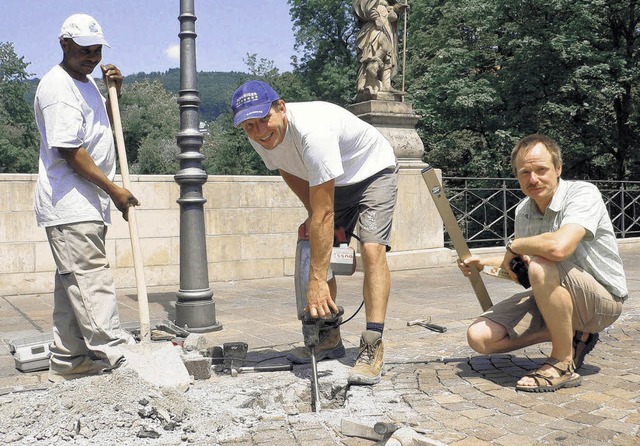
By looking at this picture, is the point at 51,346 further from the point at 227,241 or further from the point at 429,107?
the point at 429,107

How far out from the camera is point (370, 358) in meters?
3.89

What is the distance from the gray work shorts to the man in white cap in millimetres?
1231

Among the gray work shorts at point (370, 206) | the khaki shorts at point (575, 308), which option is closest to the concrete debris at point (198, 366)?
the gray work shorts at point (370, 206)

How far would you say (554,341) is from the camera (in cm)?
372

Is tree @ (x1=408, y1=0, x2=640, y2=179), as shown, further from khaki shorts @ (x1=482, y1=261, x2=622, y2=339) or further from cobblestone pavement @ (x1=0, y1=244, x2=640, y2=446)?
khaki shorts @ (x1=482, y1=261, x2=622, y2=339)

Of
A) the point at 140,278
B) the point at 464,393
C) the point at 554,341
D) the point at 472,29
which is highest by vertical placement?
the point at 472,29

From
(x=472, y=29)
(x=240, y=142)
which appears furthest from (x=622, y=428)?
(x=240, y=142)

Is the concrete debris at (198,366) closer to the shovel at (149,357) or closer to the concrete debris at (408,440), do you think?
the shovel at (149,357)

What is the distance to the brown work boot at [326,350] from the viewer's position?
4352mm

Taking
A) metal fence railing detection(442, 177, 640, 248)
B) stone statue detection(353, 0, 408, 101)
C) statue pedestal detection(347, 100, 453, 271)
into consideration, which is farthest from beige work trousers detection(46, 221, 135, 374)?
metal fence railing detection(442, 177, 640, 248)

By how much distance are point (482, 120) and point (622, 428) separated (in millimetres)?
22232

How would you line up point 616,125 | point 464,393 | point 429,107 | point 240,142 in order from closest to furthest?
point 464,393, point 616,125, point 429,107, point 240,142

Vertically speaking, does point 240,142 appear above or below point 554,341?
above

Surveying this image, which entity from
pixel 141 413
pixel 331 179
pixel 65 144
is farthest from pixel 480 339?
pixel 65 144
